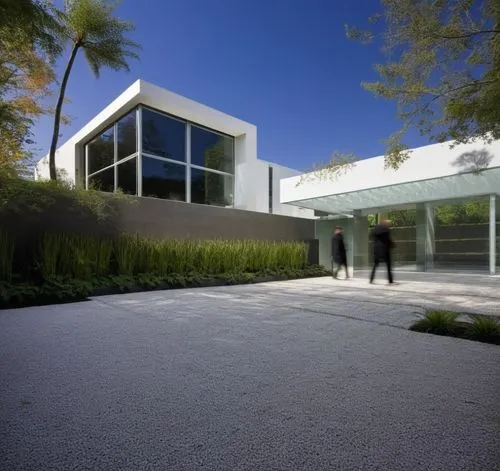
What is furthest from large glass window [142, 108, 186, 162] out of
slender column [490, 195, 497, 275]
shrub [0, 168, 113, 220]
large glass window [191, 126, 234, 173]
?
slender column [490, 195, 497, 275]

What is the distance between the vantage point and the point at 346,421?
61.9 inches

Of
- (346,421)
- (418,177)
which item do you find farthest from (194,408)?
(418,177)

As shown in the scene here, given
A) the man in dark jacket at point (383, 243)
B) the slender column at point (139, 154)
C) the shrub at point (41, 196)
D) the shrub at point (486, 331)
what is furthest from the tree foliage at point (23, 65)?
the man in dark jacket at point (383, 243)

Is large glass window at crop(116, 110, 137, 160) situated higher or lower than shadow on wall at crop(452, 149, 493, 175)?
higher

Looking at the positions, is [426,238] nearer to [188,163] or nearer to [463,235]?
[463,235]

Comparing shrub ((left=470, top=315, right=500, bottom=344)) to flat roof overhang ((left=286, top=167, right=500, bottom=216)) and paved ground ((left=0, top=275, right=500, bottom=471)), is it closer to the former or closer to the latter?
paved ground ((left=0, top=275, right=500, bottom=471))

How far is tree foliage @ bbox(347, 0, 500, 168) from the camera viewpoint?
3.94 m

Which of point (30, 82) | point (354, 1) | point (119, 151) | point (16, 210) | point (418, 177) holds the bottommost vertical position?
point (16, 210)

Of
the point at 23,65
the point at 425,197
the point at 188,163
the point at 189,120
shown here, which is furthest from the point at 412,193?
the point at 23,65

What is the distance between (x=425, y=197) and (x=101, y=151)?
1291 cm

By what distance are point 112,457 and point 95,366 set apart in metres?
1.14

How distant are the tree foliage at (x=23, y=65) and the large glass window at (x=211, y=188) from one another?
5258mm

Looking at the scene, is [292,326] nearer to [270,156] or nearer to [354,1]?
[354,1]

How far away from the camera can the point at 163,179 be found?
11.1m
